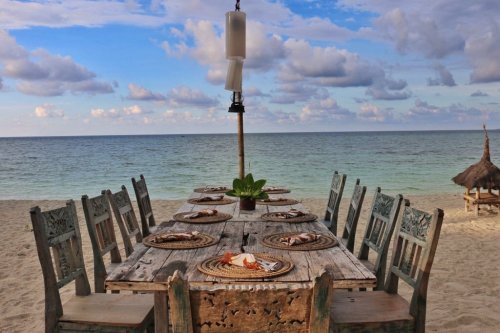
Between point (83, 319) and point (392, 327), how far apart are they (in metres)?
1.63

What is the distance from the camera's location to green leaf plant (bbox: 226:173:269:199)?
3633mm

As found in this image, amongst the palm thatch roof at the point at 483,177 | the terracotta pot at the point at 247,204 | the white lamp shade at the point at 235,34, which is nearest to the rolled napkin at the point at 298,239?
the terracotta pot at the point at 247,204

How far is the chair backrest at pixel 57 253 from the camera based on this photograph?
2.37 m

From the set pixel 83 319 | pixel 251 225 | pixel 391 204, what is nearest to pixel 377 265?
pixel 391 204

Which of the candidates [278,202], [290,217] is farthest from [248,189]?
[278,202]

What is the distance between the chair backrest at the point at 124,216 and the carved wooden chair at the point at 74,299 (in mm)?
664

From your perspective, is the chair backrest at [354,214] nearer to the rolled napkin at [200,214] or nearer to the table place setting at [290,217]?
the table place setting at [290,217]

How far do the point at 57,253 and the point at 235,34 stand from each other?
2.65m

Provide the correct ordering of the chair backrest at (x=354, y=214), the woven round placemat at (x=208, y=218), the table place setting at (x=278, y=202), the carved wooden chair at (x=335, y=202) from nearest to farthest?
the woven round placemat at (x=208, y=218) < the chair backrest at (x=354, y=214) < the table place setting at (x=278, y=202) < the carved wooden chair at (x=335, y=202)

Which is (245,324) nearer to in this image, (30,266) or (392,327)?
(392,327)

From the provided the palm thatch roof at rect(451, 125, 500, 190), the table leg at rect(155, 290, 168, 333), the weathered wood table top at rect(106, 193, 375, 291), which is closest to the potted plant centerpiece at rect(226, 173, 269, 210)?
the weathered wood table top at rect(106, 193, 375, 291)

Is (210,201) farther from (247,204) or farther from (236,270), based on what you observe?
(236,270)

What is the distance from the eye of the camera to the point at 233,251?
101 inches

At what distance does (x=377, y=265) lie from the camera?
9.99 ft
